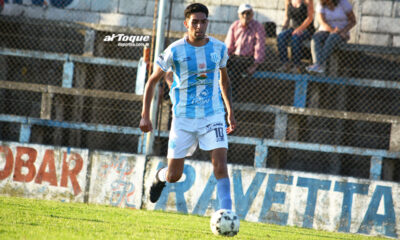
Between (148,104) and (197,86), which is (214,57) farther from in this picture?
(148,104)

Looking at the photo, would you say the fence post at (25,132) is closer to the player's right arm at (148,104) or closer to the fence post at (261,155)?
the fence post at (261,155)

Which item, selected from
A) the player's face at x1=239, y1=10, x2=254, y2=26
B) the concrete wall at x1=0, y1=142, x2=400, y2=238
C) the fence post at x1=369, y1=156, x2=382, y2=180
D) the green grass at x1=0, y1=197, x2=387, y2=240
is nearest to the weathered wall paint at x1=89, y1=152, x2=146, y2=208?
the concrete wall at x1=0, y1=142, x2=400, y2=238

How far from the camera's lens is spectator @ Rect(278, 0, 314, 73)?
9734mm

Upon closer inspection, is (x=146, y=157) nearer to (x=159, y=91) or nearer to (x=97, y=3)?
(x=159, y=91)

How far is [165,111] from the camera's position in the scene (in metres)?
9.80

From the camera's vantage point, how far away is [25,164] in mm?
8875

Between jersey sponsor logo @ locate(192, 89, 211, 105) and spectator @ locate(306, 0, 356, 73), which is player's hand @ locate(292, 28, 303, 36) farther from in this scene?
jersey sponsor logo @ locate(192, 89, 211, 105)

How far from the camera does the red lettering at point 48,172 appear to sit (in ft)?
28.8

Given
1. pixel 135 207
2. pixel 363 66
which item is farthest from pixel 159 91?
pixel 363 66

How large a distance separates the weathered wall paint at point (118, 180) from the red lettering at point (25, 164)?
0.89 meters

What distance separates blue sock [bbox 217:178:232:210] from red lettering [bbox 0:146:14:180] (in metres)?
4.33

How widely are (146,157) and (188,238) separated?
3.38m

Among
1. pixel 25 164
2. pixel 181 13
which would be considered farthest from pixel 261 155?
pixel 181 13

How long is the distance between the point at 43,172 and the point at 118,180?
112 centimetres
